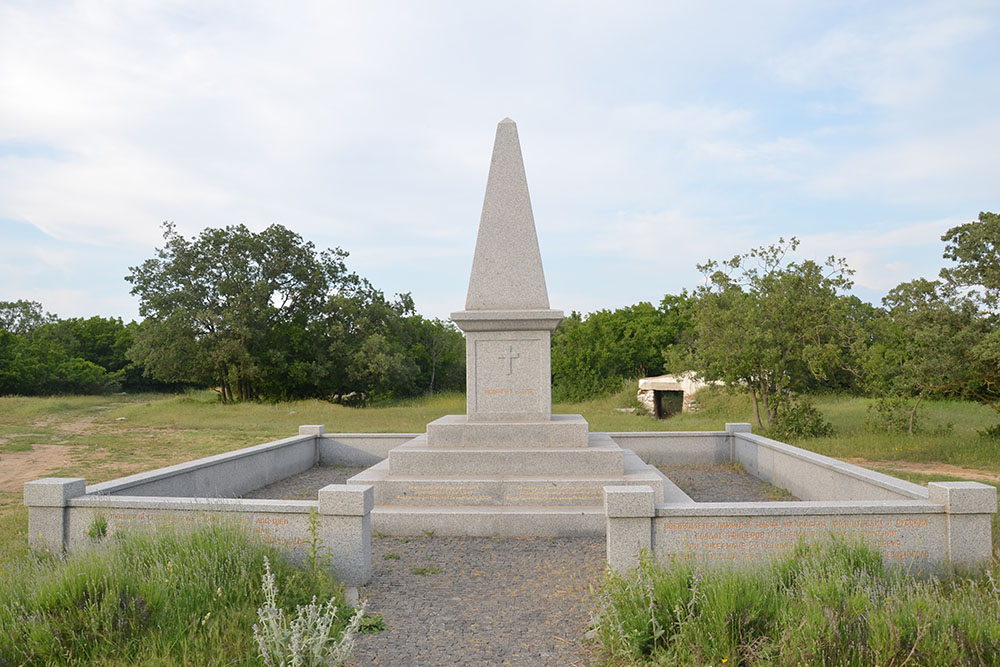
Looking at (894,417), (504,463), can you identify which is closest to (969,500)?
(504,463)

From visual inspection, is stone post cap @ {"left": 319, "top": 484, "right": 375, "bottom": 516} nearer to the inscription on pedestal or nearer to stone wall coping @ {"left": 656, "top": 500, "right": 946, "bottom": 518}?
stone wall coping @ {"left": 656, "top": 500, "right": 946, "bottom": 518}

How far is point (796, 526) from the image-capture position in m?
6.07

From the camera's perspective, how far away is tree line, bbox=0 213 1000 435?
13562mm

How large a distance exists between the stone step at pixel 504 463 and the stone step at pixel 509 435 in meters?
0.63

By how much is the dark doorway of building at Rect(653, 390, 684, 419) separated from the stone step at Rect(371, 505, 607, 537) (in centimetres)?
2351

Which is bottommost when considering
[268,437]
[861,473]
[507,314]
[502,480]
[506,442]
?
[268,437]

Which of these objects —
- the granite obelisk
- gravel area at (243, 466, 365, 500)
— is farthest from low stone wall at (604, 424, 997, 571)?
gravel area at (243, 466, 365, 500)

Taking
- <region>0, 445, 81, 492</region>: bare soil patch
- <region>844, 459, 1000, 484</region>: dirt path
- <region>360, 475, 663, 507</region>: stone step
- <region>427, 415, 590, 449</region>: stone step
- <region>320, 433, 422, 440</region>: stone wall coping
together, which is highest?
<region>427, 415, 590, 449</region>: stone step

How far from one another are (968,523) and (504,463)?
540 centimetres

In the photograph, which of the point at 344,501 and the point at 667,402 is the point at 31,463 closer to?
the point at 344,501

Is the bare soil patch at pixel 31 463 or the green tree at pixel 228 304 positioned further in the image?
the green tree at pixel 228 304

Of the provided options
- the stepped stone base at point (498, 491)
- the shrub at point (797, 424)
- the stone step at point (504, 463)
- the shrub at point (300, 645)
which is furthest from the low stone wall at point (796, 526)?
the shrub at point (797, 424)

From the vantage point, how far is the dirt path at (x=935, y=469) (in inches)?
474

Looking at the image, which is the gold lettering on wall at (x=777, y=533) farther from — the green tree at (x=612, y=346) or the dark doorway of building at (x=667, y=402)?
the green tree at (x=612, y=346)
